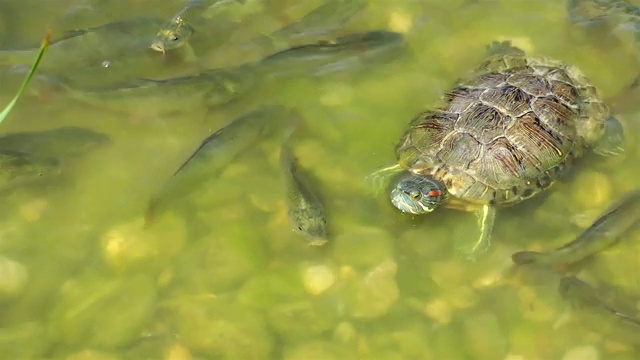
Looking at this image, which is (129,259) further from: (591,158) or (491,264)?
(591,158)

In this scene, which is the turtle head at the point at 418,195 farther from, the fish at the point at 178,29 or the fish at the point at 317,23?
the fish at the point at 178,29

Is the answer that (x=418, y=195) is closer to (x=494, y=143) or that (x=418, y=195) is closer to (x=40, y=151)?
(x=494, y=143)

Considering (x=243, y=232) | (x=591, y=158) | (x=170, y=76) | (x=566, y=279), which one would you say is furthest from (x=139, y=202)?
(x=591, y=158)

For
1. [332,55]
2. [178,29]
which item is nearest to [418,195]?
[332,55]

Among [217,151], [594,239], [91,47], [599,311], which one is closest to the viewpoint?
[599,311]

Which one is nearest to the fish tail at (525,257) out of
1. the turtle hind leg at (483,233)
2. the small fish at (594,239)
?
the small fish at (594,239)

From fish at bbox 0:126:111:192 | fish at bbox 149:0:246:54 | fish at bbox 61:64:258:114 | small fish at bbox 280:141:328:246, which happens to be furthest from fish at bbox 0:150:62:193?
small fish at bbox 280:141:328:246
